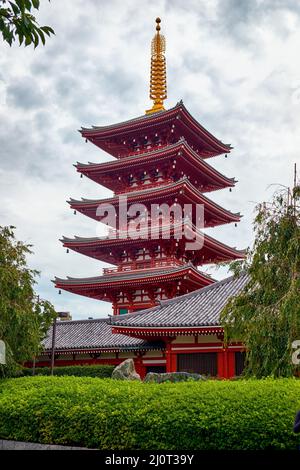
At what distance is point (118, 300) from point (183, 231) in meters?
5.54

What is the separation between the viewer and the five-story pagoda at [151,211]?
90.6ft

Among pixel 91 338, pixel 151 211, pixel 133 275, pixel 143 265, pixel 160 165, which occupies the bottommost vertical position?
pixel 91 338

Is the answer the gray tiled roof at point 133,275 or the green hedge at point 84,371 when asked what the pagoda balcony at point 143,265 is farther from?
the green hedge at point 84,371

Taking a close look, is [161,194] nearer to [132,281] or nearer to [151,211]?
[151,211]

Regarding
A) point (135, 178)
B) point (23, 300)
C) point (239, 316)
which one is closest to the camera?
point (239, 316)

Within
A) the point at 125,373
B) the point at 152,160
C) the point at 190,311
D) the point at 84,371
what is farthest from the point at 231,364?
the point at 152,160

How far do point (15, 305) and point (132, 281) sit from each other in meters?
12.7

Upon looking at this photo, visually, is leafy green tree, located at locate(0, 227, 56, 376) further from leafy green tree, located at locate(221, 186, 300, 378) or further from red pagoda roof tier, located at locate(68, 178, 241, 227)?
red pagoda roof tier, located at locate(68, 178, 241, 227)

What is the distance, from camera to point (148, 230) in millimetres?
28281

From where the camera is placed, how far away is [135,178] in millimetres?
31344

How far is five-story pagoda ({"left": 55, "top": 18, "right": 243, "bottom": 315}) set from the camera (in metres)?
27.6
